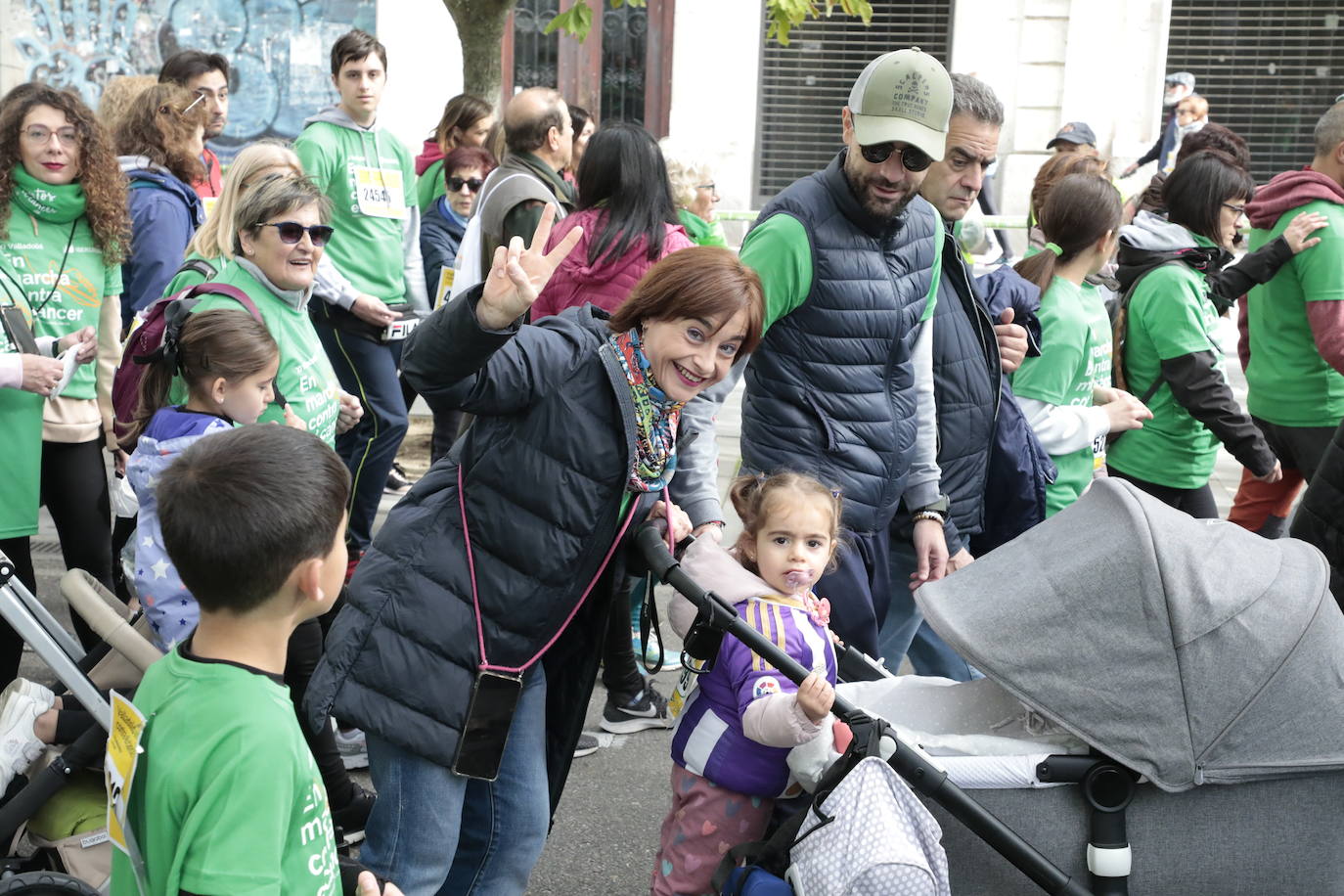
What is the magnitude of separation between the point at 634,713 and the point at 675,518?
1.88 metres

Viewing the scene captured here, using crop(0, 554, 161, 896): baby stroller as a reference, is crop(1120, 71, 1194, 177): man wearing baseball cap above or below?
above

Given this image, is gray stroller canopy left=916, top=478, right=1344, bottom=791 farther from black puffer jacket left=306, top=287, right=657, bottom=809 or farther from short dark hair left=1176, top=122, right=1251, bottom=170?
short dark hair left=1176, top=122, right=1251, bottom=170

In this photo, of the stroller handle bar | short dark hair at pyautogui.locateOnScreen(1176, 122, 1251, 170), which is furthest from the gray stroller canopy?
short dark hair at pyautogui.locateOnScreen(1176, 122, 1251, 170)

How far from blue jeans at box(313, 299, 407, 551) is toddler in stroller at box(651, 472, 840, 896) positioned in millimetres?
2990

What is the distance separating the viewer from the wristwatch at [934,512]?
3.74 m

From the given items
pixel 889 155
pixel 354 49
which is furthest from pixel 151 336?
pixel 354 49

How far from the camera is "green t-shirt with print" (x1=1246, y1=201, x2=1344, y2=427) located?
5.39 metres

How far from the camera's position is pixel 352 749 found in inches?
175

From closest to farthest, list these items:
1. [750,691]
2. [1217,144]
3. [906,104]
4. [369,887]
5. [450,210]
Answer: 1. [369,887]
2. [750,691]
3. [906,104]
4. [1217,144]
5. [450,210]

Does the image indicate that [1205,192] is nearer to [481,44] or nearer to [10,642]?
[10,642]

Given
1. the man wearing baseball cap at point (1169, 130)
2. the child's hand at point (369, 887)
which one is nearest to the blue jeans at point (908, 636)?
the child's hand at point (369, 887)

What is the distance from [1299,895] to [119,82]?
17.3 feet

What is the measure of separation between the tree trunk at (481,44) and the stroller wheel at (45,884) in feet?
20.1

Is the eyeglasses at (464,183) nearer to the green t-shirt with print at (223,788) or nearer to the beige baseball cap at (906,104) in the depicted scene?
the beige baseball cap at (906,104)
